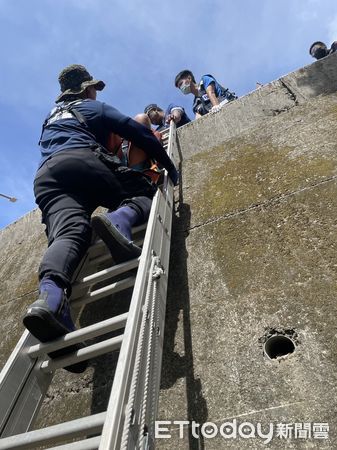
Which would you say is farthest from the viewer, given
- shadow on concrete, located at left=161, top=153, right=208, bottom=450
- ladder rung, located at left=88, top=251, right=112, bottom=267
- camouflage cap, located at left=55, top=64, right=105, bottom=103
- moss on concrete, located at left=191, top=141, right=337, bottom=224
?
camouflage cap, located at left=55, top=64, right=105, bottom=103

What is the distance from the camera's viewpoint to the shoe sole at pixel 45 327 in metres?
1.64

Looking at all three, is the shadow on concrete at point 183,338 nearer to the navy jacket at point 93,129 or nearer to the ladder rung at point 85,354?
the ladder rung at point 85,354

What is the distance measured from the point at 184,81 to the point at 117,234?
5381mm

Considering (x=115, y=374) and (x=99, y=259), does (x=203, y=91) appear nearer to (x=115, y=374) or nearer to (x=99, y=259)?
(x=99, y=259)

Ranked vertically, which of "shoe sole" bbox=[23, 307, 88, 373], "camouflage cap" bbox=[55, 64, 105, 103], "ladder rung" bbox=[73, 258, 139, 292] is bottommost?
"shoe sole" bbox=[23, 307, 88, 373]

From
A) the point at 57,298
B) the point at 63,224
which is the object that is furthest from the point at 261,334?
the point at 63,224

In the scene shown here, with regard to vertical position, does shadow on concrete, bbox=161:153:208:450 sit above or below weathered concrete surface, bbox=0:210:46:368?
below

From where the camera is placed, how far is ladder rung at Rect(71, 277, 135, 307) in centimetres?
207

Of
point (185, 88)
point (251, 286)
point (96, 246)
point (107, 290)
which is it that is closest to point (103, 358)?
point (107, 290)

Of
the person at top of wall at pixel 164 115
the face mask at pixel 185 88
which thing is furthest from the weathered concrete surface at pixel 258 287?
the face mask at pixel 185 88

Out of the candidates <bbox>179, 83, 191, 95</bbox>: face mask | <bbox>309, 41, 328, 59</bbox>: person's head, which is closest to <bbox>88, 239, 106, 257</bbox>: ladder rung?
<bbox>179, 83, 191, 95</bbox>: face mask

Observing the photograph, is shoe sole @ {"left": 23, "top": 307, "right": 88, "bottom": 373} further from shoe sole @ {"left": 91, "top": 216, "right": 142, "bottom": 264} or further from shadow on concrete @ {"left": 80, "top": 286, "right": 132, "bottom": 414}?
shoe sole @ {"left": 91, "top": 216, "right": 142, "bottom": 264}

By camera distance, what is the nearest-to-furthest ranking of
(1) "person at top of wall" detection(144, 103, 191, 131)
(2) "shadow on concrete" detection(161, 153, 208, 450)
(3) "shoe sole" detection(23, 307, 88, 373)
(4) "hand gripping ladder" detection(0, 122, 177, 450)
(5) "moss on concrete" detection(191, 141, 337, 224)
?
(4) "hand gripping ladder" detection(0, 122, 177, 450)
(3) "shoe sole" detection(23, 307, 88, 373)
(2) "shadow on concrete" detection(161, 153, 208, 450)
(5) "moss on concrete" detection(191, 141, 337, 224)
(1) "person at top of wall" detection(144, 103, 191, 131)

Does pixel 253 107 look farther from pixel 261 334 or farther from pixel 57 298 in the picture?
pixel 57 298
